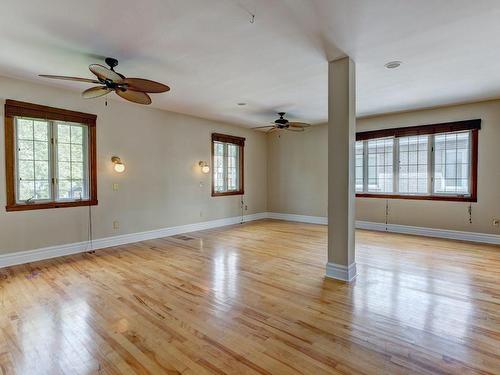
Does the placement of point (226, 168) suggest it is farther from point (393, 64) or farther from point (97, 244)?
point (393, 64)

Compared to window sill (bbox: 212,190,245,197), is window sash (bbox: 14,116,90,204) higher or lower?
higher

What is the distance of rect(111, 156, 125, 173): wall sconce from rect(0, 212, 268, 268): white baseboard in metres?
1.26

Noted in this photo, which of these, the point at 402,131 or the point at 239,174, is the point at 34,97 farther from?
the point at 402,131

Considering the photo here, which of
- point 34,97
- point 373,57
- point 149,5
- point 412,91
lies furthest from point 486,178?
point 34,97

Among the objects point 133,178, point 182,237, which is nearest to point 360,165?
point 182,237

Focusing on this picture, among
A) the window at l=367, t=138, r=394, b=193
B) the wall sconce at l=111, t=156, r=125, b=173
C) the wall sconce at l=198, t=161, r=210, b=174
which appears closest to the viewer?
the wall sconce at l=111, t=156, r=125, b=173

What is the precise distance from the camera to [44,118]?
4.29m

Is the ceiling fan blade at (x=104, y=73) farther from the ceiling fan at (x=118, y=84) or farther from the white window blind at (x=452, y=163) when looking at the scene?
the white window blind at (x=452, y=163)

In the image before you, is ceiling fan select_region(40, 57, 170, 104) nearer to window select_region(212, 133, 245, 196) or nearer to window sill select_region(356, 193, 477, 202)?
window select_region(212, 133, 245, 196)

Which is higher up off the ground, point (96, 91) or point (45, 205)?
point (96, 91)

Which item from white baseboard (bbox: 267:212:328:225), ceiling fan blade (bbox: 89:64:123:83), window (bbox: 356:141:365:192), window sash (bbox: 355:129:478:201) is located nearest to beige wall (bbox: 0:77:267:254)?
white baseboard (bbox: 267:212:328:225)

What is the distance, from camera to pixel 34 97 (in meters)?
4.20

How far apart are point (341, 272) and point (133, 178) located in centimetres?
412

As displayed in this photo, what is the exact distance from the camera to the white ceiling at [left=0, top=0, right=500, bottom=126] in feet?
7.78
